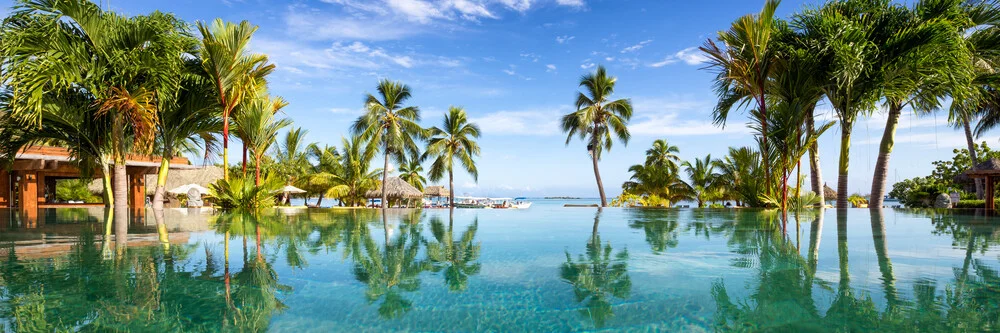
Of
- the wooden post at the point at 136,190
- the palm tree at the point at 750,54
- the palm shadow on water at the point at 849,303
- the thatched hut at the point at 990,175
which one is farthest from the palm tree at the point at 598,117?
the palm shadow on water at the point at 849,303

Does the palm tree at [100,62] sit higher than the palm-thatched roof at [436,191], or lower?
higher

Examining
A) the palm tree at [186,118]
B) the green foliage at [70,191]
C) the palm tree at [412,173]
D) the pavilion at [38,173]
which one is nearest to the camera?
the palm tree at [186,118]

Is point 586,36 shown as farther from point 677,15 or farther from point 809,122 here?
point 809,122

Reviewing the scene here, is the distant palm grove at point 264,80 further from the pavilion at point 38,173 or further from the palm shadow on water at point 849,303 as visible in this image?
the palm shadow on water at point 849,303

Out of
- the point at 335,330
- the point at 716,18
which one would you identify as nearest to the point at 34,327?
the point at 335,330

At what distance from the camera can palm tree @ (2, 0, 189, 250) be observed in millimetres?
8703

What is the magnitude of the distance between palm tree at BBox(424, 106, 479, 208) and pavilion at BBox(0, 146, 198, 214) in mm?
14025

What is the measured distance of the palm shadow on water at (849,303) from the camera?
210cm

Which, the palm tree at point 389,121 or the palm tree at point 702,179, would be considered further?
the palm tree at point 702,179

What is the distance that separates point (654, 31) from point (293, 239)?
42.1ft

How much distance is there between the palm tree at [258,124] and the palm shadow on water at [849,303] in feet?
35.1

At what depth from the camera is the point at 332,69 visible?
1580cm

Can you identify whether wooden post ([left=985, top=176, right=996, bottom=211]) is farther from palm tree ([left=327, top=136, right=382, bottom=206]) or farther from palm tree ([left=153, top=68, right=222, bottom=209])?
palm tree ([left=327, top=136, right=382, bottom=206])

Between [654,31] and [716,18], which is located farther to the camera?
[654,31]
